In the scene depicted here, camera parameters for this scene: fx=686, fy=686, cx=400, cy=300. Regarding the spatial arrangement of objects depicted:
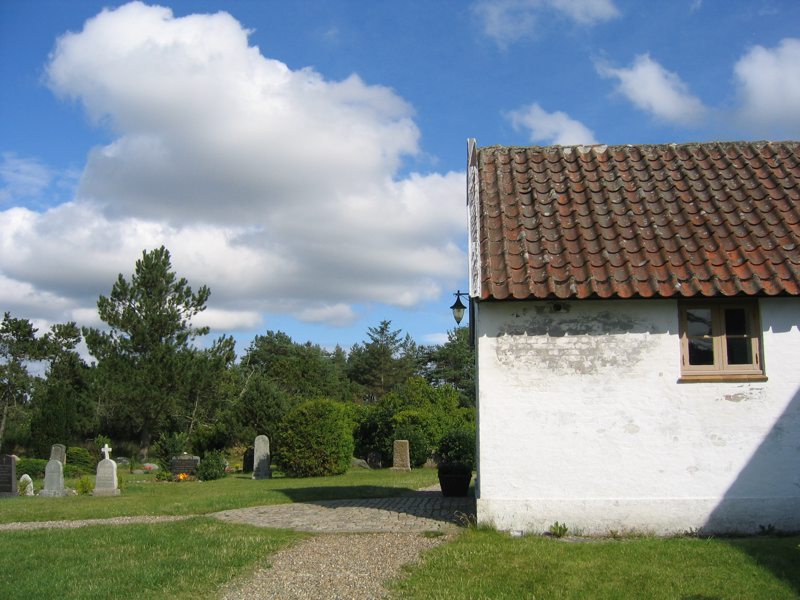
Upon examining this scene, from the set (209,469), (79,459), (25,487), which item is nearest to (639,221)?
(25,487)

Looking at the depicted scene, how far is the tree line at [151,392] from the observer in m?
33.3

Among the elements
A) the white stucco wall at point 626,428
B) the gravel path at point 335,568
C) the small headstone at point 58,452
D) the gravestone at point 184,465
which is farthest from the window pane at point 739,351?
the small headstone at point 58,452

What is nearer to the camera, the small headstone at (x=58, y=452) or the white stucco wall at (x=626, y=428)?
the white stucco wall at (x=626, y=428)

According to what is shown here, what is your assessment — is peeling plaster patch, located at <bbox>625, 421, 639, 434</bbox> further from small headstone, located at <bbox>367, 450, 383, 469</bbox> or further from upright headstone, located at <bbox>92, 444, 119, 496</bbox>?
small headstone, located at <bbox>367, 450, 383, 469</bbox>

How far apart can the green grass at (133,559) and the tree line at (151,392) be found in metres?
18.0

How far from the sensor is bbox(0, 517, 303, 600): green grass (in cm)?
712

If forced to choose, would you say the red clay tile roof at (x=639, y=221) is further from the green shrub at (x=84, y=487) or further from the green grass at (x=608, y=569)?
the green shrub at (x=84, y=487)

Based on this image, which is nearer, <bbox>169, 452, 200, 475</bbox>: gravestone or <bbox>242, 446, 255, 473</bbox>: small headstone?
<bbox>169, 452, 200, 475</bbox>: gravestone

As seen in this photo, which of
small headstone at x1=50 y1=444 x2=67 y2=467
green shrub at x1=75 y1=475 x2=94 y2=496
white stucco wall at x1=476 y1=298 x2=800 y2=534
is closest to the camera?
white stucco wall at x1=476 y1=298 x2=800 y2=534

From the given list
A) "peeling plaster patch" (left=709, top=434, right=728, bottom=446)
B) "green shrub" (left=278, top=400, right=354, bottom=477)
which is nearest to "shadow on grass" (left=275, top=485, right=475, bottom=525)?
"peeling plaster patch" (left=709, top=434, right=728, bottom=446)

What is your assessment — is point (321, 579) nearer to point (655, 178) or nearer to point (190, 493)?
point (655, 178)

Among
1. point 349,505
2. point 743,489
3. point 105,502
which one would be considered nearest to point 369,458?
point 105,502

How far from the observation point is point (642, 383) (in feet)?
31.1

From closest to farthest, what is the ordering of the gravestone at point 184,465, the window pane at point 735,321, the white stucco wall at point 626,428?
the white stucco wall at point 626,428 < the window pane at point 735,321 < the gravestone at point 184,465
